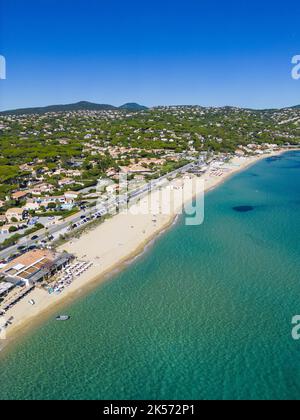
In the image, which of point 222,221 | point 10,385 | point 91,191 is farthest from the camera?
point 91,191

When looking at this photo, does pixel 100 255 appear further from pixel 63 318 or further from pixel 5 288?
pixel 63 318

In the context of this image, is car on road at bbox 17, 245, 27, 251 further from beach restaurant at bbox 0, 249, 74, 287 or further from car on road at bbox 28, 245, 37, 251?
beach restaurant at bbox 0, 249, 74, 287

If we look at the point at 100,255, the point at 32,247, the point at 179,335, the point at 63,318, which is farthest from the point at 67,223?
the point at 179,335

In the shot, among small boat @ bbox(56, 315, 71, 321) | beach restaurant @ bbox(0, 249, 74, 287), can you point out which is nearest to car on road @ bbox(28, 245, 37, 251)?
beach restaurant @ bbox(0, 249, 74, 287)

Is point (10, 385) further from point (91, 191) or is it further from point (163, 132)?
point (163, 132)

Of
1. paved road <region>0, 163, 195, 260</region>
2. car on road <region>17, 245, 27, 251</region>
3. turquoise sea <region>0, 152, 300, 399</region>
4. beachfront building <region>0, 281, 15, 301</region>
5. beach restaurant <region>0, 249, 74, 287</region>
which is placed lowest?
turquoise sea <region>0, 152, 300, 399</region>
